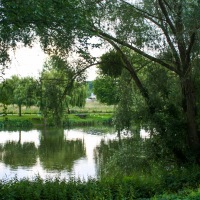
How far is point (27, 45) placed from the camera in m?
8.35

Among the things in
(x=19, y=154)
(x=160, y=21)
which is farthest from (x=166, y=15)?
(x=19, y=154)

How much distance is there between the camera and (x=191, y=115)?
1302 centimetres

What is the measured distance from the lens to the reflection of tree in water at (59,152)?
63.6 feet

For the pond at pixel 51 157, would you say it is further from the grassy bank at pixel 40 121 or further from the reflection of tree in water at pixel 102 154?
the grassy bank at pixel 40 121

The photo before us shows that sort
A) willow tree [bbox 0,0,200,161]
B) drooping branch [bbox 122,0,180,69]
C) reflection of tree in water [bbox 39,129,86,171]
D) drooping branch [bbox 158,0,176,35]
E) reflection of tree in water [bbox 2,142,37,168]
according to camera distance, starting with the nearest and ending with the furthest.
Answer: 1. willow tree [bbox 0,0,200,161]
2. drooping branch [bbox 158,0,176,35]
3. drooping branch [bbox 122,0,180,69]
4. reflection of tree in water [bbox 39,129,86,171]
5. reflection of tree in water [bbox 2,142,37,168]

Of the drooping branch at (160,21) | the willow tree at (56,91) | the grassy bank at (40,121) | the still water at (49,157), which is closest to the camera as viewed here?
the drooping branch at (160,21)

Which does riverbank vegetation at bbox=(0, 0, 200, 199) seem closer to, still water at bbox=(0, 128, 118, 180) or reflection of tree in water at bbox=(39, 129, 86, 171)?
still water at bbox=(0, 128, 118, 180)

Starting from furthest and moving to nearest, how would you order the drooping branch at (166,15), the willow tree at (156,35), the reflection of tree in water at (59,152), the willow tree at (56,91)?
the reflection of tree in water at (59,152)
the willow tree at (56,91)
the drooping branch at (166,15)
the willow tree at (156,35)

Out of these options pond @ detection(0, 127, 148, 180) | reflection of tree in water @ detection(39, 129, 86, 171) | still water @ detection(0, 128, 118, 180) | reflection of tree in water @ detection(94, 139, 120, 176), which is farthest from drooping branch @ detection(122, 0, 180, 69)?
reflection of tree in water @ detection(39, 129, 86, 171)

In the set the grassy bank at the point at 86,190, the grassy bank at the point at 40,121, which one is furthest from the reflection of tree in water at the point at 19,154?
the grassy bank at the point at 40,121

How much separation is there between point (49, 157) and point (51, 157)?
114 mm

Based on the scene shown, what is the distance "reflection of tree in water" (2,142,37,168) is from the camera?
19.7m

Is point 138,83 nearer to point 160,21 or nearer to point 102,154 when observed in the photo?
point 160,21

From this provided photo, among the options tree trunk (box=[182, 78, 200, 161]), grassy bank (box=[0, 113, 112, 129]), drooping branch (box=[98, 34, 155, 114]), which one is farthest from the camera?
grassy bank (box=[0, 113, 112, 129])
